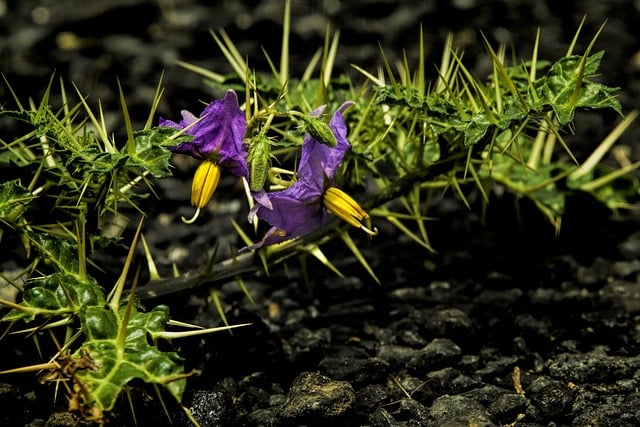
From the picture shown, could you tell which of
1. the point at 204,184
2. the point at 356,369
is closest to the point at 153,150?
the point at 204,184

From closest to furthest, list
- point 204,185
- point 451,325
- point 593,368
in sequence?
1. point 204,185
2. point 593,368
3. point 451,325

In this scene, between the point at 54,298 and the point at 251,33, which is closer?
the point at 54,298

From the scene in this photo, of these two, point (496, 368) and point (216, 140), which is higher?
Answer: point (216, 140)

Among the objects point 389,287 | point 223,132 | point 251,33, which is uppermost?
A: point 223,132

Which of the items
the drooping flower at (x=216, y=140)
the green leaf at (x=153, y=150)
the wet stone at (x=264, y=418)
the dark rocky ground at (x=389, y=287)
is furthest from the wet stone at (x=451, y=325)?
the green leaf at (x=153, y=150)

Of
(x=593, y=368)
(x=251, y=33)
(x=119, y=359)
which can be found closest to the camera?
(x=119, y=359)

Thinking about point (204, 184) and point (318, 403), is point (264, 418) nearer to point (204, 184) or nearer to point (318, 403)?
point (318, 403)

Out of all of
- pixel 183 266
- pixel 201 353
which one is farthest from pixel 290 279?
pixel 201 353
